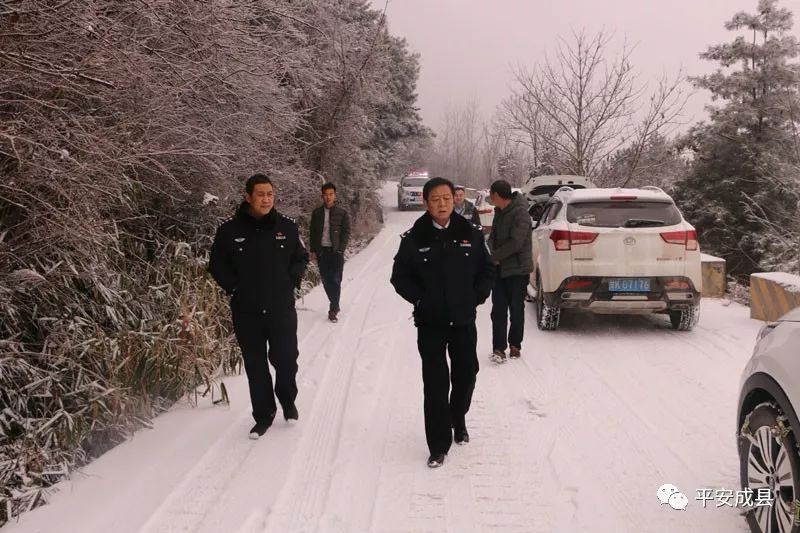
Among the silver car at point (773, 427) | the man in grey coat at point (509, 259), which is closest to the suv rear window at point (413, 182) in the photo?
the man in grey coat at point (509, 259)

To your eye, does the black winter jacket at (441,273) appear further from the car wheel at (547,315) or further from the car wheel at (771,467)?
the car wheel at (547,315)

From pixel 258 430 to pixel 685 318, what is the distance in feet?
18.3

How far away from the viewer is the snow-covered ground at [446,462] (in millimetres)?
3398

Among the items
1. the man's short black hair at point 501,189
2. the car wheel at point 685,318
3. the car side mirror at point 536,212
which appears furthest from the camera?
the car side mirror at point 536,212

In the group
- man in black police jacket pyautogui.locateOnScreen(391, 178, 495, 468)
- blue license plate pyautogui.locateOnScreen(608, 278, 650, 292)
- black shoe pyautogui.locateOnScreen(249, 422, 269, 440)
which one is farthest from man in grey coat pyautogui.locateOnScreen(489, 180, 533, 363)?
black shoe pyautogui.locateOnScreen(249, 422, 269, 440)

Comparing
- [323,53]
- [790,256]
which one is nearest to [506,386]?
[323,53]

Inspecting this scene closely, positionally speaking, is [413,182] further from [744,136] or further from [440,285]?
[440,285]

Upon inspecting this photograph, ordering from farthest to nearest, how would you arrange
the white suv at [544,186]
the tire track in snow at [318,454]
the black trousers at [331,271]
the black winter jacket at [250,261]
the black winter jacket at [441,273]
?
1. the white suv at [544,186]
2. the black trousers at [331,271]
3. the black winter jacket at [250,261]
4. the black winter jacket at [441,273]
5. the tire track in snow at [318,454]

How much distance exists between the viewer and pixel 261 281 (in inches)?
176

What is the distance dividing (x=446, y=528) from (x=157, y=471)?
2036 millimetres

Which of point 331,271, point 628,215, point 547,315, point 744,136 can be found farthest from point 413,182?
point 628,215

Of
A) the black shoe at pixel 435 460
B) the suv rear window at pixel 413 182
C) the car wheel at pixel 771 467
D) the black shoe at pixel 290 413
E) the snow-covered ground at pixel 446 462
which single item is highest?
the suv rear window at pixel 413 182

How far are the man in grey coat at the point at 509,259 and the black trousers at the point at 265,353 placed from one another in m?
Result: 2.58

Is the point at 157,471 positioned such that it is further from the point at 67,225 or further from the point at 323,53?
the point at 323,53
